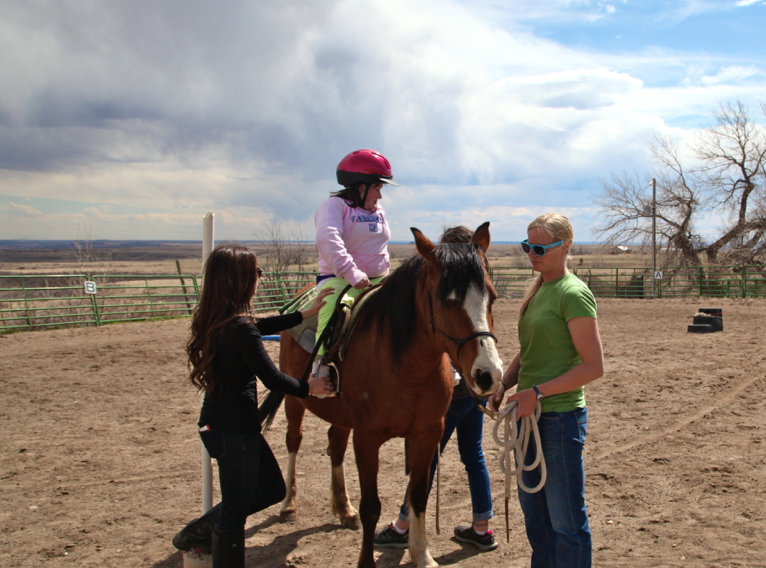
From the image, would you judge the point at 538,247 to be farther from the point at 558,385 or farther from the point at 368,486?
the point at 368,486

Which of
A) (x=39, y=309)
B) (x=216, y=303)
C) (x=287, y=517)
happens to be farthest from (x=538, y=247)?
(x=39, y=309)

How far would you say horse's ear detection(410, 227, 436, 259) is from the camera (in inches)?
94.2

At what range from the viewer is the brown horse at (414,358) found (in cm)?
222

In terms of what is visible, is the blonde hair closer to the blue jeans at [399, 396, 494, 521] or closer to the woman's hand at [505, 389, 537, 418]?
the woman's hand at [505, 389, 537, 418]

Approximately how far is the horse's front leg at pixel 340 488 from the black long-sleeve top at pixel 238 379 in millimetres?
1337

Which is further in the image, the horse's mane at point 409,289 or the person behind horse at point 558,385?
the horse's mane at point 409,289

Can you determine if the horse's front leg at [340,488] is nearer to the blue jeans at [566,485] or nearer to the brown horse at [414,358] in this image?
the brown horse at [414,358]

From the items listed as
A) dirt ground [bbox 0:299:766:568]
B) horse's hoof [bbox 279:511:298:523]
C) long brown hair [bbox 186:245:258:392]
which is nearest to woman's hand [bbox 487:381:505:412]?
dirt ground [bbox 0:299:766:568]

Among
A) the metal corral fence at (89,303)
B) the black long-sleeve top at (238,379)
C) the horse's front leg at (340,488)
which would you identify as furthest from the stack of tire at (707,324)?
the black long-sleeve top at (238,379)

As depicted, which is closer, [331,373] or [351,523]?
[331,373]

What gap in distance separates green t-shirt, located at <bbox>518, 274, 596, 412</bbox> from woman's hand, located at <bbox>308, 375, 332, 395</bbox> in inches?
41.8

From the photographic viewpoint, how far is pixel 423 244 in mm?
2420

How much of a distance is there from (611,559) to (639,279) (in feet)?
73.6

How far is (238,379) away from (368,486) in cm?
102
